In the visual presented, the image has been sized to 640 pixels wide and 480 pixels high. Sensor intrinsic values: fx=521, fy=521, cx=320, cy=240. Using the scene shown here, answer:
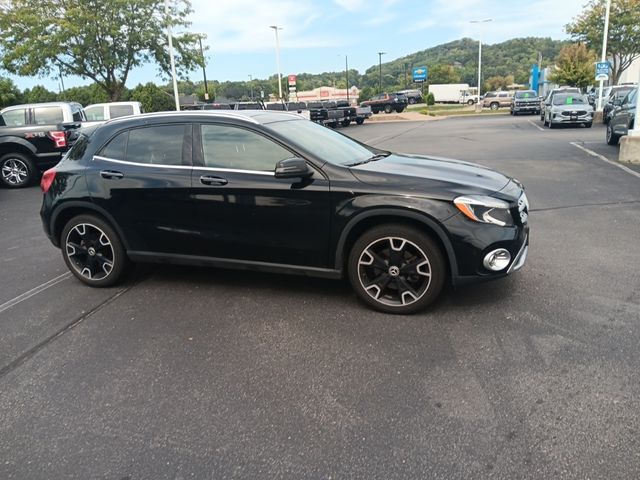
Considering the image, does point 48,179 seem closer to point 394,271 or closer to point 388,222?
point 388,222

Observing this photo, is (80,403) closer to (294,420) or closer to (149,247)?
(294,420)

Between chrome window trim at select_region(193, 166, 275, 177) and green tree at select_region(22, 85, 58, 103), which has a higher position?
green tree at select_region(22, 85, 58, 103)

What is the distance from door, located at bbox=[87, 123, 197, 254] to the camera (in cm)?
466

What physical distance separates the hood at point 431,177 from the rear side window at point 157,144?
1.65 m

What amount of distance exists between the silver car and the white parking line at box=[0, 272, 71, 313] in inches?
873

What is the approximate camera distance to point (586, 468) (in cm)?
244

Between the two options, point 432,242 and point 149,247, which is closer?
point 432,242

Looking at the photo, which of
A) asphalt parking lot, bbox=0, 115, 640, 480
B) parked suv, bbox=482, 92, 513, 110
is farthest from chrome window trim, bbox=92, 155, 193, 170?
parked suv, bbox=482, 92, 513, 110

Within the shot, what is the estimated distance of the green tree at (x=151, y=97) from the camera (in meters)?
37.7

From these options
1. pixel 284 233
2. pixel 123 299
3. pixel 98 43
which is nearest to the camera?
pixel 284 233

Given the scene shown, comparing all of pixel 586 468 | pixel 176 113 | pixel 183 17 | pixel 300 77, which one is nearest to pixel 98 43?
pixel 183 17

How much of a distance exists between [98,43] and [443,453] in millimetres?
31278

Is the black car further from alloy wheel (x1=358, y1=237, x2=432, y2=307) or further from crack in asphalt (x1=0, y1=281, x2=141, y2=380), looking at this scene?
crack in asphalt (x1=0, y1=281, x2=141, y2=380)

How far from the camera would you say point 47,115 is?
41.7 feet
